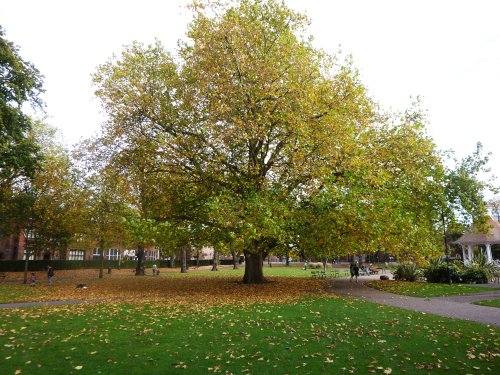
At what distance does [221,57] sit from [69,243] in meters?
31.0

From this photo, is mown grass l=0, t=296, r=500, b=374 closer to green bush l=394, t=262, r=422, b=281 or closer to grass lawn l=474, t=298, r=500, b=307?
grass lawn l=474, t=298, r=500, b=307

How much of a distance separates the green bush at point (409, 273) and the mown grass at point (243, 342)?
17717 mm

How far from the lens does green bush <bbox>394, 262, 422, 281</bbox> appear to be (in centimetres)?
2958

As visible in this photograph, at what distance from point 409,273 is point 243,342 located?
82.4 feet

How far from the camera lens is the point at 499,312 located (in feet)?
44.8

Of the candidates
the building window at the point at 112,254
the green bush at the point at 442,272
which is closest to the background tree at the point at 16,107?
the green bush at the point at 442,272

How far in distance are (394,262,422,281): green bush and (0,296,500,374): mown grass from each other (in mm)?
17717

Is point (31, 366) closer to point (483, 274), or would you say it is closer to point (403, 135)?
point (403, 135)

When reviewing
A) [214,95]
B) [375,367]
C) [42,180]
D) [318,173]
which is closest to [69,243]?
[42,180]

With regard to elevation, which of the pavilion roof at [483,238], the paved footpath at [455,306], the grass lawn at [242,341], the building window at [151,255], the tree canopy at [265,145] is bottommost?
the building window at [151,255]

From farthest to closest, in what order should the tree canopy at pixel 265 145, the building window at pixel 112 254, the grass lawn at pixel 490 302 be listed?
the building window at pixel 112 254 → the tree canopy at pixel 265 145 → the grass lawn at pixel 490 302

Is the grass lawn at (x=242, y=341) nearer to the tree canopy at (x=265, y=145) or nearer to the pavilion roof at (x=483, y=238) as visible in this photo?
the tree canopy at (x=265, y=145)

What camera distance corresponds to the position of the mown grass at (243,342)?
7270 millimetres

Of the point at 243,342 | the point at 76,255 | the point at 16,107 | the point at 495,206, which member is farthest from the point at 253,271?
the point at 495,206
